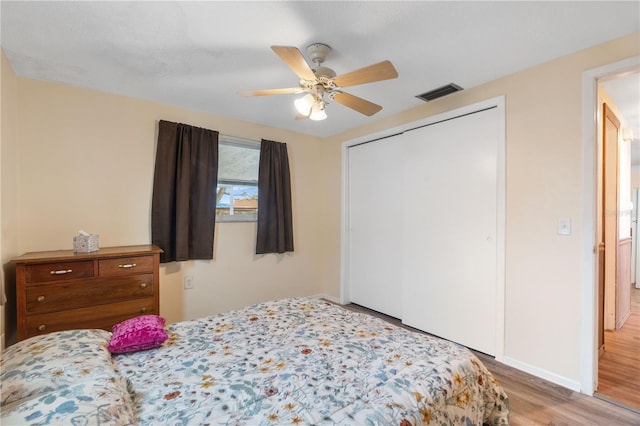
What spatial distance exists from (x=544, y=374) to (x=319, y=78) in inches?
103

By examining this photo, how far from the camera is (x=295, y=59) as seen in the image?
5.23ft

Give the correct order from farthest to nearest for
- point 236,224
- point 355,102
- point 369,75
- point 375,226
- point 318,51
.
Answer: point 375,226 → point 236,224 → point 355,102 → point 318,51 → point 369,75

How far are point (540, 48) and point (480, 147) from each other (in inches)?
31.2

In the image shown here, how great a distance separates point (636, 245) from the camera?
477cm

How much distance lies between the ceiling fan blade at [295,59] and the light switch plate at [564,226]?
1984 millimetres

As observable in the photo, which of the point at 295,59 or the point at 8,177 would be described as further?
the point at 8,177

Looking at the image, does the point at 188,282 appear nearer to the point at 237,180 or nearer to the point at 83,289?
the point at 83,289

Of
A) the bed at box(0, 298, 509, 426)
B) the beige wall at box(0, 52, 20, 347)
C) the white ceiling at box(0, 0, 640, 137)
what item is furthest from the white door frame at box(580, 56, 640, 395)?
the beige wall at box(0, 52, 20, 347)

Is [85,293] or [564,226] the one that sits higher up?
[564,226]

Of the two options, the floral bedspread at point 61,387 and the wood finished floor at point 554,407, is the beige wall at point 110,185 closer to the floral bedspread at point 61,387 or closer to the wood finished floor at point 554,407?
the floral bedspread at point 61,387

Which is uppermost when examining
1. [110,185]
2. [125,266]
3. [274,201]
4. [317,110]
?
[317,110]

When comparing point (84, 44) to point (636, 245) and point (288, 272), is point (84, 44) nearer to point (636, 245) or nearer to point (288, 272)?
point (288, 272)

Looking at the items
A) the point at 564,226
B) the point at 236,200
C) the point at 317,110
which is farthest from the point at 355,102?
the point at 236,200

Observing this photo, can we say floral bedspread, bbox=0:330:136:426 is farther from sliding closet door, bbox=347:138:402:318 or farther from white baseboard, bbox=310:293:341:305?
white baseboard, bbox=310:293:341:305
